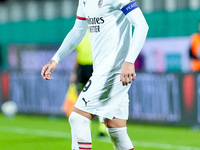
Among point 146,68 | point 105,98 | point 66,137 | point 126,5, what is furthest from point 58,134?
point 126,5

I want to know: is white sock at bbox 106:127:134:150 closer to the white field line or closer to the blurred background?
the white field line

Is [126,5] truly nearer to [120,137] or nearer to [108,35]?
[108,35]

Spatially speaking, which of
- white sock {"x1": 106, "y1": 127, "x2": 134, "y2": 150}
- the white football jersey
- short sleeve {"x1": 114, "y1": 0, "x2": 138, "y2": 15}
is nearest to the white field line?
white sock {"x1": 106, "y1": 127, "x2": 134, "y2": 150}

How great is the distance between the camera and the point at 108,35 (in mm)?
5676

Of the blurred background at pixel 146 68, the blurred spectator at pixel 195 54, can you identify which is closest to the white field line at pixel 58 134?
the blurred background at pixel 146 68

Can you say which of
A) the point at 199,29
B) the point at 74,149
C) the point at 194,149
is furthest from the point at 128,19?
the point at 199,29

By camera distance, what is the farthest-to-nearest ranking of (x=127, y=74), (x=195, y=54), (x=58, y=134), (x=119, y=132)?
(x=195, y=54) < (x=58, y=134) < (x=119, y=132) < (x=127, y=74)

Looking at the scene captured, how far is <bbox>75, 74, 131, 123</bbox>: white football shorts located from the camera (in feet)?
18.6

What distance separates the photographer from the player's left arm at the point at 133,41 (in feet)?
17.2

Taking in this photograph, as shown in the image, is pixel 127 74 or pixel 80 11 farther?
pixel 80 11

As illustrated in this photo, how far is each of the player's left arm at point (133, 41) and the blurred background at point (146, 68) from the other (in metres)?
6.40

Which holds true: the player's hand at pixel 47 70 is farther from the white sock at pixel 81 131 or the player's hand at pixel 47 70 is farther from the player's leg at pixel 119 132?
the player's leg at pixel 119 132

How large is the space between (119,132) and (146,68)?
7177 millimetres

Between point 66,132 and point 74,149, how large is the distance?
21.4ft
